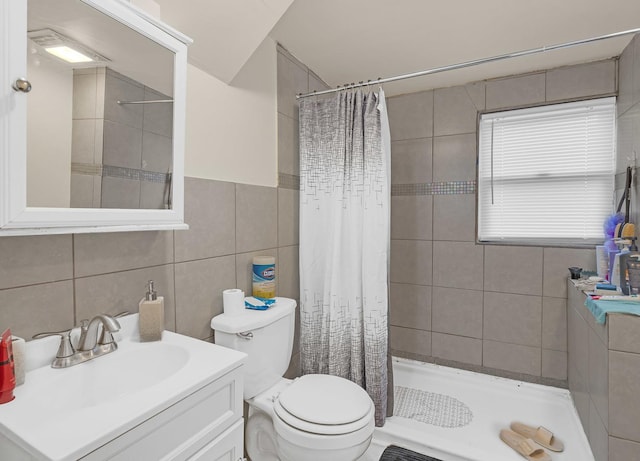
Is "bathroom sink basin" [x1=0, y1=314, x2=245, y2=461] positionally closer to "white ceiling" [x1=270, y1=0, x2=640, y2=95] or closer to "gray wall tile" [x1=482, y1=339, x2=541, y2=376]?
"white ceiling" [x1=270, y1=0, x2=640, y2=95]

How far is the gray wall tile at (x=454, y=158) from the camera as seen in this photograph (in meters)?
2.52

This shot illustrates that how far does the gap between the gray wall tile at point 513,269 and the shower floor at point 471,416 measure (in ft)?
2.16

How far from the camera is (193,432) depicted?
0.90m

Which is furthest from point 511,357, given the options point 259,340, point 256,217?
point 256,217

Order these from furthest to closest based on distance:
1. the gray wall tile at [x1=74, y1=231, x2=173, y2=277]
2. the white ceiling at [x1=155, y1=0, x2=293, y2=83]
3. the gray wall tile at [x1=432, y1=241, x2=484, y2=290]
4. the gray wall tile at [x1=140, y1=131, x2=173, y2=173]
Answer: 1. the gray wall tile at [x1=432, y1=241, x2=484, y2=290]
2. the white ceiling at [x1=155, y1=0, x2=293, y2=83]
3. the gray wall tile at [x1=140, y1=131, x2=173, y2=173]
4. the gray wall tile at [x1=74, y1=231, x2=173, y2=277]

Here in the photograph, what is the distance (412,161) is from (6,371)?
8.51ft

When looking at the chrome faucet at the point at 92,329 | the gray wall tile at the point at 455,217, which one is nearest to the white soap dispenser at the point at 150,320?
the chrome faucet at the point at 92,329

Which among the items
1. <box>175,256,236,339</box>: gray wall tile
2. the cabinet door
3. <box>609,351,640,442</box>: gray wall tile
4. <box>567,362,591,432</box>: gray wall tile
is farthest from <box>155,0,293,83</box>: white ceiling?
<box>567,362,591,432</box>: gray wall tile

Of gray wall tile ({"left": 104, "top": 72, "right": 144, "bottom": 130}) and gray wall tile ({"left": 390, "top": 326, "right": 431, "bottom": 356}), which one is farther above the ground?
gray wall tile ({"left": 104, "top": 72, "right": 144, "bottom": 130})

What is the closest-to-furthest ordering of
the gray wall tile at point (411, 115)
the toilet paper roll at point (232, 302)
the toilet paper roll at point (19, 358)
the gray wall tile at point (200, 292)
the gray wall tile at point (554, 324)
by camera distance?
the toilet paper roll at point (19, 358), the gray wall tile at point (200, 292), the toilet paper roll at point (232, 302), the gray wall tile at point (554, 324), the gray wall tile at point (411, 115)

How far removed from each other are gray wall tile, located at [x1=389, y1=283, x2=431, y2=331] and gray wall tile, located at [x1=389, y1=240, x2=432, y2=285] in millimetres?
58

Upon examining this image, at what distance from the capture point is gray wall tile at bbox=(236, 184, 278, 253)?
1.71 meters

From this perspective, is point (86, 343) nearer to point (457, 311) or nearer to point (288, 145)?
point (288, 145)

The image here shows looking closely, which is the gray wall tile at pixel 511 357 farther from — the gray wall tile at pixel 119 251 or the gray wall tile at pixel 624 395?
the gray wall tile at pixel 119 251
